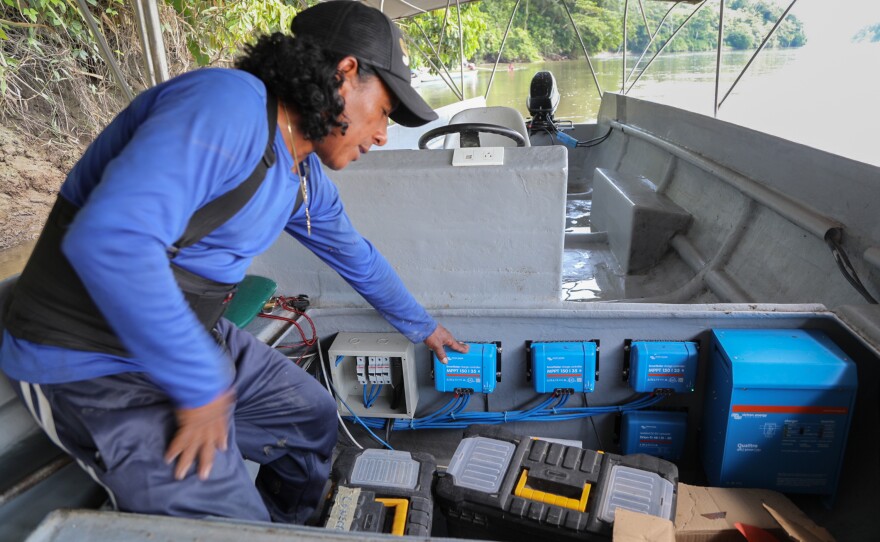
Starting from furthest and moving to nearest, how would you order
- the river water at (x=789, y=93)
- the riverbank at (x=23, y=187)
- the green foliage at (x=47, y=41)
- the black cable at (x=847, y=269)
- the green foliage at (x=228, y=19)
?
the river water at (x=789, y=93) < the riverbank at (x=23, y=187) < the green foliage at (x=47, y=41) < the green foliage at (x=228, y=19) < the black cable at (x=847, y=269)

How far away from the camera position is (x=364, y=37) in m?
1.13

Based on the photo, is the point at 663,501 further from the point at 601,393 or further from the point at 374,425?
the point at 374,425

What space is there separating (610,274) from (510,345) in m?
1.66

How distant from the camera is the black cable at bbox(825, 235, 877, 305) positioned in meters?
1.83

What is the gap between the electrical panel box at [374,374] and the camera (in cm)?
199

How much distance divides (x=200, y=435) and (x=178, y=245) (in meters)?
0.38

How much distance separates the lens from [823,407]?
1604 mm

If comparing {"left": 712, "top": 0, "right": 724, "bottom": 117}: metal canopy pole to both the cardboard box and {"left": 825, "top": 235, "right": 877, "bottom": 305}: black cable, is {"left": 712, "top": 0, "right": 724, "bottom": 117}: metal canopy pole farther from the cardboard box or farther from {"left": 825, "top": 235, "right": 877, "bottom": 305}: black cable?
the cardboard box

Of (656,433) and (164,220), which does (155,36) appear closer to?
(164,220)

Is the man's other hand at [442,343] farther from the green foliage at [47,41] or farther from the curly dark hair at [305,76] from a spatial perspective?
the green foliage at [47,41]

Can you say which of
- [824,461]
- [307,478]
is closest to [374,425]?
[307,478]

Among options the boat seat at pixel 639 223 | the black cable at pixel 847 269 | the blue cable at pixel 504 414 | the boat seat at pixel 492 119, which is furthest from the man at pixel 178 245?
the boat seat at pixel 492 119

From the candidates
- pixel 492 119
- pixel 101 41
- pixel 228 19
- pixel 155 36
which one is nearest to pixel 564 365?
pixel 155 36

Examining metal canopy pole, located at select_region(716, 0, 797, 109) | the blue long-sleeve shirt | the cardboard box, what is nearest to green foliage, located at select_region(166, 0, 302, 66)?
metal canopy pole, located at select_region(716, 0, 797, 109)
